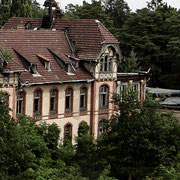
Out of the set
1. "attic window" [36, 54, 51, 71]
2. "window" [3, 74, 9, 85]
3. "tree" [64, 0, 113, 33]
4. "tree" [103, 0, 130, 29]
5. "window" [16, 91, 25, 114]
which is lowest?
"window" [16, 91, 25, 114]

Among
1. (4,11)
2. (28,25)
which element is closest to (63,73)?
(28,25)

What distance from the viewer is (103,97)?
54.9 m

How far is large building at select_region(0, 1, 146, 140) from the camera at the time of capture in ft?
157

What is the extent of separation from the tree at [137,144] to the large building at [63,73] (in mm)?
7623

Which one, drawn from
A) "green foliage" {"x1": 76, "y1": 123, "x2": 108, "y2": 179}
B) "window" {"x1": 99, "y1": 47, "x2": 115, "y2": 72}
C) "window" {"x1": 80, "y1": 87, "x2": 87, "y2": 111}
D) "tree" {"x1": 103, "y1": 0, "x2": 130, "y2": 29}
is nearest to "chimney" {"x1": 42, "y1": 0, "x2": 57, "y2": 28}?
"window" {"x1": 99, "y1": 47, "x2": 115, "y2": 72}

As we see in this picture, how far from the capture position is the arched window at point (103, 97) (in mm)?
54369

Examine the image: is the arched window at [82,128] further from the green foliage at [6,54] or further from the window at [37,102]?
the green foliage at [6,54]

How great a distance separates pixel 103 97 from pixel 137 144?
603 inches

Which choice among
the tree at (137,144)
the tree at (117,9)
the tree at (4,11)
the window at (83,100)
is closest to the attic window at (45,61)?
the window at (83,100)

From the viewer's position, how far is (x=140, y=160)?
40125mm

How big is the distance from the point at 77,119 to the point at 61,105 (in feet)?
7.41

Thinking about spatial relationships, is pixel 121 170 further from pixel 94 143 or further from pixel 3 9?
pixel 3 9

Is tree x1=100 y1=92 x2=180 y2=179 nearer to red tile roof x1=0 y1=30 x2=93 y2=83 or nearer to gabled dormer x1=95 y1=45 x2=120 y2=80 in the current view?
red tile roof x1=0 y1=30 x2=93 y2=83

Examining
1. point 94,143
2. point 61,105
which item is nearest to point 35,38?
point 61,105
